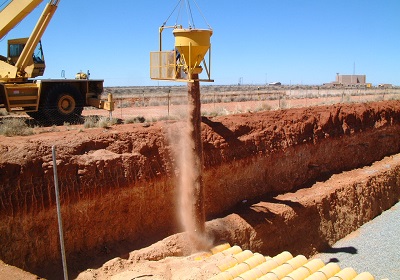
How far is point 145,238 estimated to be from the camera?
13875 millimetres

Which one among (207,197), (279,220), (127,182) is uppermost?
(127,182)

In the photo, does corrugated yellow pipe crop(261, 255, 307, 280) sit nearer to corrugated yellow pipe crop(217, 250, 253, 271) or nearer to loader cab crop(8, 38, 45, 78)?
corrugated yellow pipe crop(217, 250, 253, 271)

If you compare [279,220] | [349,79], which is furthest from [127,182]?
[349,79]

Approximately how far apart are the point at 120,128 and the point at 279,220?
6.89m

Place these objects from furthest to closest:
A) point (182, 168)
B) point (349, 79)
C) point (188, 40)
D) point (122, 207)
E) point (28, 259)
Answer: point (349, 79)
point (182, 168)
point (122, 207)
point (188, 40)
point (28, 259)

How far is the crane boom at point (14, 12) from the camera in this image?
18688 millimetres

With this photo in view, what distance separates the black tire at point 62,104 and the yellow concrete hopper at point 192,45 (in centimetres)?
963

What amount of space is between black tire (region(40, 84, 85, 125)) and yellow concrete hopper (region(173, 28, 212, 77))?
9.63 m

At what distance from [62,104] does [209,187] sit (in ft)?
29.3

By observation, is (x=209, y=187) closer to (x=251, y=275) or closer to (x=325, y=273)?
(x=251, y=275)

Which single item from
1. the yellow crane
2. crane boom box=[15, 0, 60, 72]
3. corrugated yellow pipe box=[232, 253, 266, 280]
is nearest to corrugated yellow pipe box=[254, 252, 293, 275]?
corrugated yellow pipe box=[232, 253, 266, 280]

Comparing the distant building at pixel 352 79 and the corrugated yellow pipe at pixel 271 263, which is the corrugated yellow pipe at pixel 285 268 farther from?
the distant building at pixel 352 79

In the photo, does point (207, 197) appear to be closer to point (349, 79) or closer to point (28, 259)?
point (28, 259)

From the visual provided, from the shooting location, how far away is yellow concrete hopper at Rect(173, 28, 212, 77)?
41.0 feet
